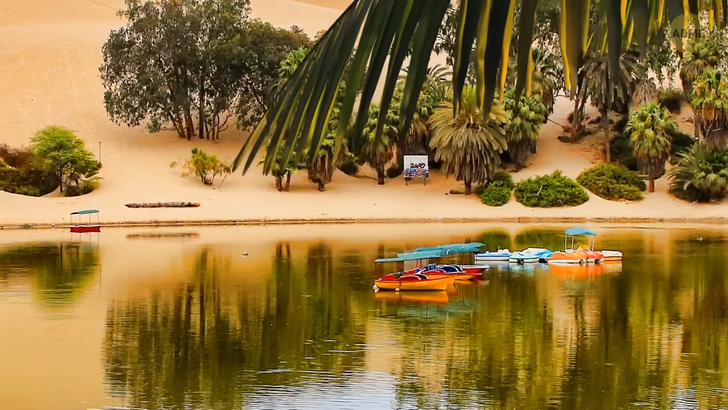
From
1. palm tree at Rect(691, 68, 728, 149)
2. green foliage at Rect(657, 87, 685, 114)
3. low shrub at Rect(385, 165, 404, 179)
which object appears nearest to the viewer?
palm tree at Rect(691, 68, 728, 149)

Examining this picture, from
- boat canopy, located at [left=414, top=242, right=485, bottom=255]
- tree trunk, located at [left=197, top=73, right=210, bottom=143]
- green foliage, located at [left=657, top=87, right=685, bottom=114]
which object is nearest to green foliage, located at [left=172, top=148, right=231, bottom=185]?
tree trunk, located at [left=197, top=73, right=210, bottom=143]

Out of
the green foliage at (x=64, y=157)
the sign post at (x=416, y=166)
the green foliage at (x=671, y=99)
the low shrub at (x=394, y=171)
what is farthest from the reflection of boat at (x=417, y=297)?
the green foliage at (x=671, y=99)

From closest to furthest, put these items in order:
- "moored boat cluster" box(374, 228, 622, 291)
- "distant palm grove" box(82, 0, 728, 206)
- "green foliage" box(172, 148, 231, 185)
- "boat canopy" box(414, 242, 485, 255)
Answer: "moored boat cluster" box(374, 228, 622, 291) < "boat canopy" box(414, 242, 485, 255) < "distant palm grove" box(82, 0, 728, 206) < "green foliage" box(172, 148, 231, 185)

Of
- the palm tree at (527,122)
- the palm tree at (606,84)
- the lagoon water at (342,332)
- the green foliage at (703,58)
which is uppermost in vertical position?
the green foliage at (703,58)

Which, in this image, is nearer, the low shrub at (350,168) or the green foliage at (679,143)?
the green foliage at (679,143)

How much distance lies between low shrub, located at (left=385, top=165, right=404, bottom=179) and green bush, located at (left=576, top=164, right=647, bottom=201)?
37.7ft

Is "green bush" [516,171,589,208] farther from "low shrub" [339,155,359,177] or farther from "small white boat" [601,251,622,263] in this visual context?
"small white boat" [601,251,622,263]

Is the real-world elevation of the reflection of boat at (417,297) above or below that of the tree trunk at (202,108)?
below

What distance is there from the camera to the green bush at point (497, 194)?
5597cm

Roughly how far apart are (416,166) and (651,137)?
13.6 meters

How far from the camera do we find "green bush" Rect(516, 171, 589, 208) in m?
55.8

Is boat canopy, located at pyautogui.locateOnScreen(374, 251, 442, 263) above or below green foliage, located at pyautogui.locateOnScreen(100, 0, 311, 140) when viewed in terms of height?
below

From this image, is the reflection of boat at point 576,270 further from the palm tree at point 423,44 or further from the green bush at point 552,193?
the palm tree at point 423,44

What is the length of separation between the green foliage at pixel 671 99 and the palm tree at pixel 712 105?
9.74m
